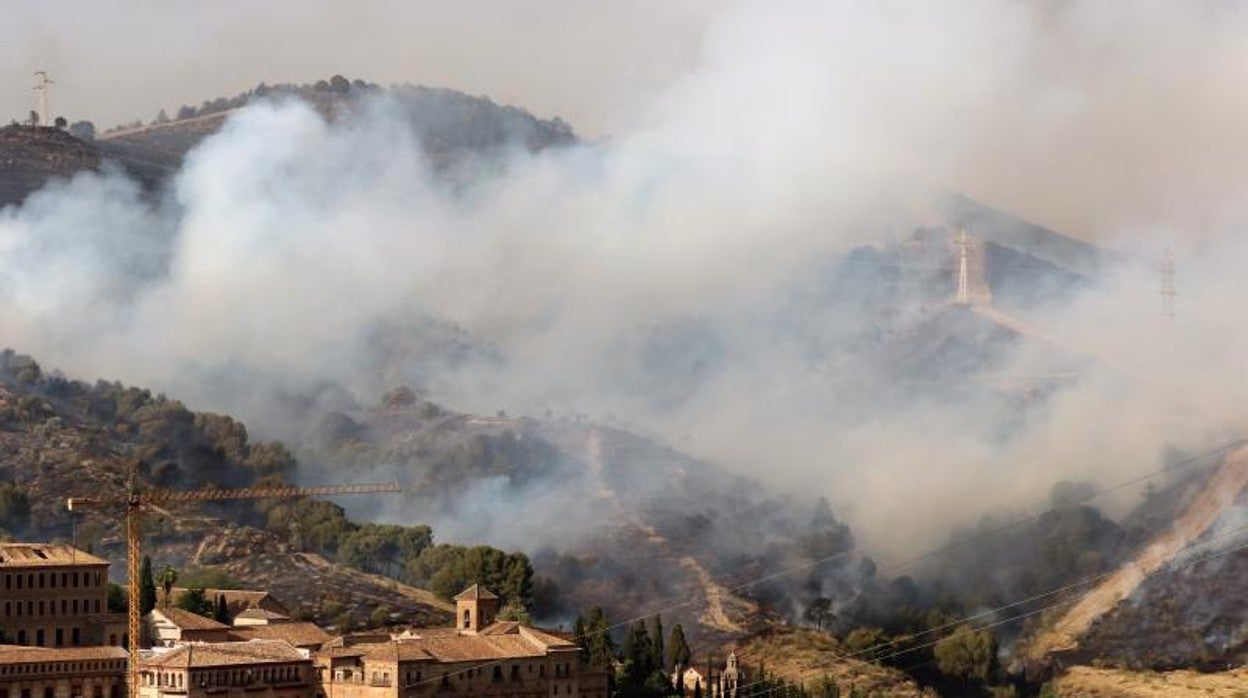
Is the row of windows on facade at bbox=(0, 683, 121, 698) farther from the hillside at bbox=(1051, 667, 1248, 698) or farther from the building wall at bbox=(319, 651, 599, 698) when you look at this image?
the hillside at bbox=(1051, 667, 1248, 698)

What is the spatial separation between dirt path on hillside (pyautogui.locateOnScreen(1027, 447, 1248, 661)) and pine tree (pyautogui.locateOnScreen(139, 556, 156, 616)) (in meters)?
56.7

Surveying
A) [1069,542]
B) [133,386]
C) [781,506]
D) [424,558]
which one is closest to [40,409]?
[133,386]

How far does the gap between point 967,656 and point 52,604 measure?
5838cm

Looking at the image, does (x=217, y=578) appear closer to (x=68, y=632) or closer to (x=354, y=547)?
(x=354, y=547)

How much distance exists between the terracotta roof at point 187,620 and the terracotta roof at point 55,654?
5884 mm

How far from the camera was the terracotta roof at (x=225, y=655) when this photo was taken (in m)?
116

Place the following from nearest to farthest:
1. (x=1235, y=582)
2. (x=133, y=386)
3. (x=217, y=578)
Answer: (x=217, y=578) < (x=1235, y=582) < (x=133, y=386)

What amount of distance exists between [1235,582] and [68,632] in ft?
255

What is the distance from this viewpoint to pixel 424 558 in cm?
15975

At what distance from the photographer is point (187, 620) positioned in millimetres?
127062

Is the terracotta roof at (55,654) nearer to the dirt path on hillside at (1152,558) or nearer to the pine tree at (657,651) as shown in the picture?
the pine tree at (657,651)

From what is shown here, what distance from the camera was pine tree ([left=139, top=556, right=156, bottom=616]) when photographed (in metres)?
128

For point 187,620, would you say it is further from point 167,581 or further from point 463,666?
point 463,666

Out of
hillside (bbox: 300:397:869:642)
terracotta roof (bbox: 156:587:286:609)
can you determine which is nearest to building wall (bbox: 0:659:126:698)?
terracotta roof (bbox: 156:587:286:609)
